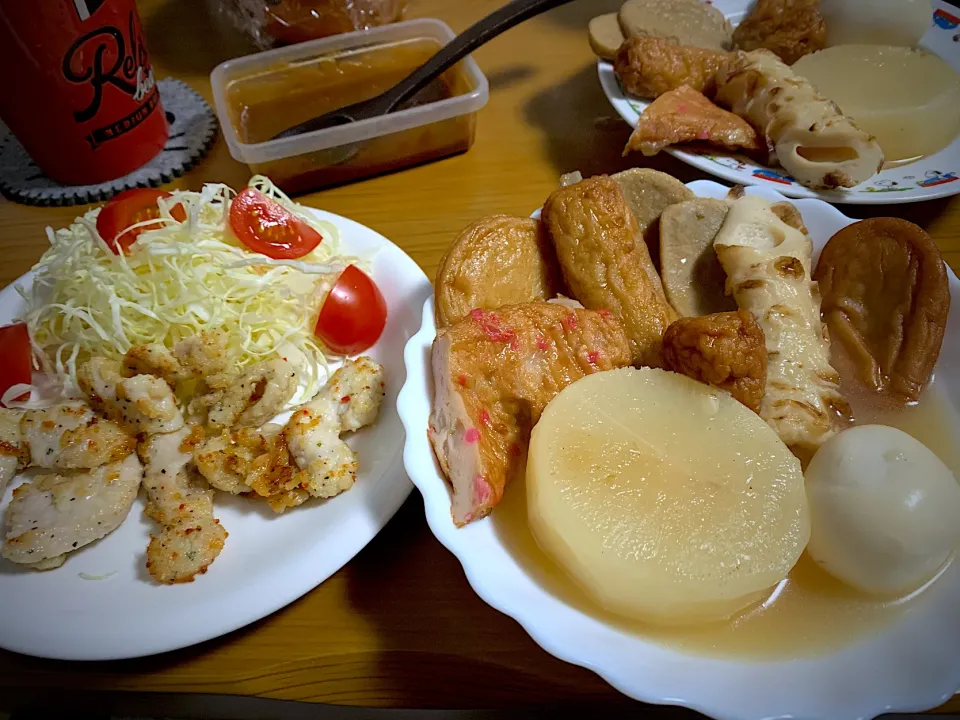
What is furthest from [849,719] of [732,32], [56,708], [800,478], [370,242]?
[732,32]

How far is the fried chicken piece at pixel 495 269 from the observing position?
1168 mm

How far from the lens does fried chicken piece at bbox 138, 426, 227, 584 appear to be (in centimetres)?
106

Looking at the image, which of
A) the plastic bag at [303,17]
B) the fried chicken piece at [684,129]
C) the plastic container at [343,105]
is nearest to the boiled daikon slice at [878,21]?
the fried chicken piece at [684,129]

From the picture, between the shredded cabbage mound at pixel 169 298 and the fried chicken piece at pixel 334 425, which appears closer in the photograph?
the fried chicken piece at pixel 334 425

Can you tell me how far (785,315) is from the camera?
1.11 metres

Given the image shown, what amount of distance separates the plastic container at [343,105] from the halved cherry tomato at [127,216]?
9.9 inches

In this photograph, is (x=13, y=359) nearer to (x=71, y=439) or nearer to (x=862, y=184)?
(x=71, y=439)

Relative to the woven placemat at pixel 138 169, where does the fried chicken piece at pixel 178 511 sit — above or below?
below

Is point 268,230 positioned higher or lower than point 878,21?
higher

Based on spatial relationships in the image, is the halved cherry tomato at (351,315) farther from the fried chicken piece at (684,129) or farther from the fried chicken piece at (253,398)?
the fried chicken piece at (684,129)

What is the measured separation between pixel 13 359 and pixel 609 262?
1.26m

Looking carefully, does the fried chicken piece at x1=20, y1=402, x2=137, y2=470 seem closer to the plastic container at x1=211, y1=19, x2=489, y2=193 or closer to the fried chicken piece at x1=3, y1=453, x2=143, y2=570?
the fried chicken piece at x1=3, y1=453, x2=143, y2=570

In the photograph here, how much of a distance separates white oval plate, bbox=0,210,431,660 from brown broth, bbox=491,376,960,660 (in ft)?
0.84

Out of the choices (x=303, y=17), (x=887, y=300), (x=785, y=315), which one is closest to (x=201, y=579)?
(x=785, y=315)
